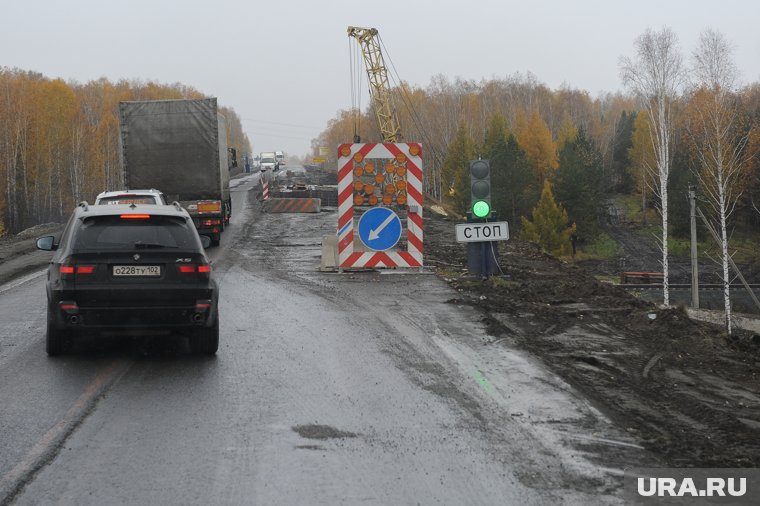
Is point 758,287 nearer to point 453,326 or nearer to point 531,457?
point 453,326

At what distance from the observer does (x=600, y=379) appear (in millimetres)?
8148

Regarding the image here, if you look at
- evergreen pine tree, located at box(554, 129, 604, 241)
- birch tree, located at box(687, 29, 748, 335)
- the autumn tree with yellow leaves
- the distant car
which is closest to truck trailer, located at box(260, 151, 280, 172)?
the autumn tree with yellow leaves

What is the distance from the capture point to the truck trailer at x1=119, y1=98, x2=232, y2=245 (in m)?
26.5

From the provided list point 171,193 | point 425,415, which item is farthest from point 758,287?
point 425,415

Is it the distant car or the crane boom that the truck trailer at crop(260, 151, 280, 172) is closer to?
the crane boom

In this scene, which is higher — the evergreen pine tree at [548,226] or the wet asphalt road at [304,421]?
the wet asphalt road at [304,421]

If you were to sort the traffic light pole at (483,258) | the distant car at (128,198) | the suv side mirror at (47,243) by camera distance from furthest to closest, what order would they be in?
the distant car at (128,198) → the traffic light pole at (483,258) → the suv side mirror at (47,243)

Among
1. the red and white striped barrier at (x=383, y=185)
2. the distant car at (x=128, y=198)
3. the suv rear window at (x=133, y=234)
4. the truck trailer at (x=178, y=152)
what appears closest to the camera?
the suv rear window at (x=133, y=234)

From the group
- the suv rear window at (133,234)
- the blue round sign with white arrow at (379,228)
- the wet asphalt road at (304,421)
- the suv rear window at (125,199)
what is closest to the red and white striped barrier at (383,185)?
the blue round sign with white arrow at (379,228)

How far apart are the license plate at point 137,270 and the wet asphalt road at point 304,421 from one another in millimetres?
947

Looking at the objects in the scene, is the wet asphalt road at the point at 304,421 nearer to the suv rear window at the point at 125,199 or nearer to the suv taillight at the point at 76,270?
the suv taillight at the point at 76,270

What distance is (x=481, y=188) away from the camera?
48.8 feet

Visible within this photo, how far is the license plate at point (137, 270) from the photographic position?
28.7ft

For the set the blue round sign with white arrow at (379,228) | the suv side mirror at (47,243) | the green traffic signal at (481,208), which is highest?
the green traffic signal at (481,208)
